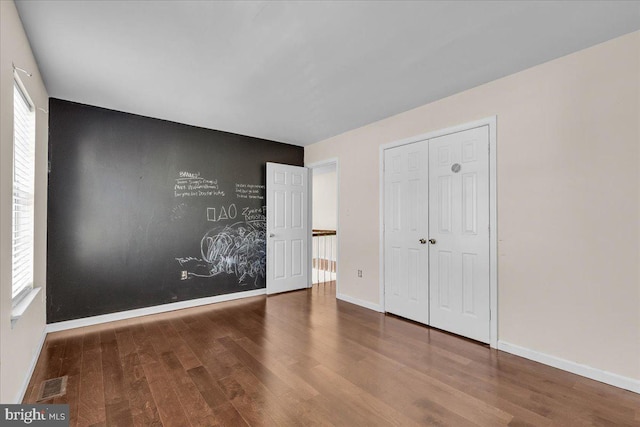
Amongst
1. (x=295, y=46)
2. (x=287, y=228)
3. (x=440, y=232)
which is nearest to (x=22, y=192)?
(x=295, y=46)

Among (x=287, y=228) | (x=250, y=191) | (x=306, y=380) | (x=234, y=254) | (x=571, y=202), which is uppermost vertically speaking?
(x=250, y=191)

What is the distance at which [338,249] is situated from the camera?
445cm

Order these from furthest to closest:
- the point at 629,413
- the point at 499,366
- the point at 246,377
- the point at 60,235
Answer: the point at 60,235, the point at 499,366, the point at 246,377, the point at 629,413

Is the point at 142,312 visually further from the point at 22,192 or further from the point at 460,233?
the point at 460,233

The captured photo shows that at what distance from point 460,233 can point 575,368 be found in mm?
1365

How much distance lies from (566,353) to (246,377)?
253cm

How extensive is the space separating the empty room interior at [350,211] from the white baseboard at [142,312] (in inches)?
1.0

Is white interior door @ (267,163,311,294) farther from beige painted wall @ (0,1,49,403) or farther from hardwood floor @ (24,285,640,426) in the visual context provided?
beige painted wall @ (0,1,49,403)

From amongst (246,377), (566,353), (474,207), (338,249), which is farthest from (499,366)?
(338,249)

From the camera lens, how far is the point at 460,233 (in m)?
3.05

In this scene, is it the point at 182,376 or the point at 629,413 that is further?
the point at 182,376

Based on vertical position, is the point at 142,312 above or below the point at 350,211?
below

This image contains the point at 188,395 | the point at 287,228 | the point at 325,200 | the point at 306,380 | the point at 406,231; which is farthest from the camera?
the point at 325,200

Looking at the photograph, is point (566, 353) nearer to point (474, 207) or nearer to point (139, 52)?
point (474, 207)
